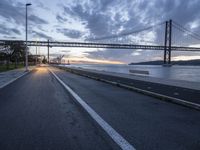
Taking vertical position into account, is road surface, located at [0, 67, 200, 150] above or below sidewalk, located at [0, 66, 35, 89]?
above

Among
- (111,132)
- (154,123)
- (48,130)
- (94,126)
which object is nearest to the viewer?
(111,132)

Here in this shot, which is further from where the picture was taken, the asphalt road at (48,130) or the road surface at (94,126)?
the road surface at (94,126)

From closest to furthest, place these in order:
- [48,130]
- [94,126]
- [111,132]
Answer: [111,132] < [48,130] < [94,126]

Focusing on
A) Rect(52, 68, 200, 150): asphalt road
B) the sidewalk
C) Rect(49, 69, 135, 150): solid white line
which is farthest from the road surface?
the sidewalk

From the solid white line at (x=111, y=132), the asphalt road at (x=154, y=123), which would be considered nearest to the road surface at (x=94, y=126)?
the asphalt road at (x=154, y=123)

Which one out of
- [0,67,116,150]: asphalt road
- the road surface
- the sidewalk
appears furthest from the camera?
the sidewalk

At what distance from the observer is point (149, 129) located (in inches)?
299

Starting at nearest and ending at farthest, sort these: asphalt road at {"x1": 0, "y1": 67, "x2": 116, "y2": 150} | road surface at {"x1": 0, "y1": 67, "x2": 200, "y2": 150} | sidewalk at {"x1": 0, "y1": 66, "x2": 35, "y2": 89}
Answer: asphalt road at {"x1": 0, "y1": 67, "x2": 116, "y2": 150} < road surface at {"x1": 0, "y1": 67, "x2": 200, "y2": 150} < sidewalk at {"x1": 0, "y1": 66, "x2": 35, "y2": 89}

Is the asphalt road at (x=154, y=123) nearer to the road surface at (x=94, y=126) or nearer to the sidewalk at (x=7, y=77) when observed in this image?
the road surface at (x=94, y=126)

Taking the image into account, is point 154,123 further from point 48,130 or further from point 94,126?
point 48,130

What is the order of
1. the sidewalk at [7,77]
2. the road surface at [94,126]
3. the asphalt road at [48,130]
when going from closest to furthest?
the asphalt road at [48,130] → the road surface at [94,126] → the sidewalk at [7,77]

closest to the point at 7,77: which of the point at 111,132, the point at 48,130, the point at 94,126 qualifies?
the point at 94,126

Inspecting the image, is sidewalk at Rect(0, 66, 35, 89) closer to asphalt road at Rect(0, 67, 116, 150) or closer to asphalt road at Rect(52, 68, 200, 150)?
asphalt road at Rect(0, 67, 116, 150)

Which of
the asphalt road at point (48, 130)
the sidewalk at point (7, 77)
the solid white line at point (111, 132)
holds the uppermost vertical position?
the solid white line at point (111, 132)
